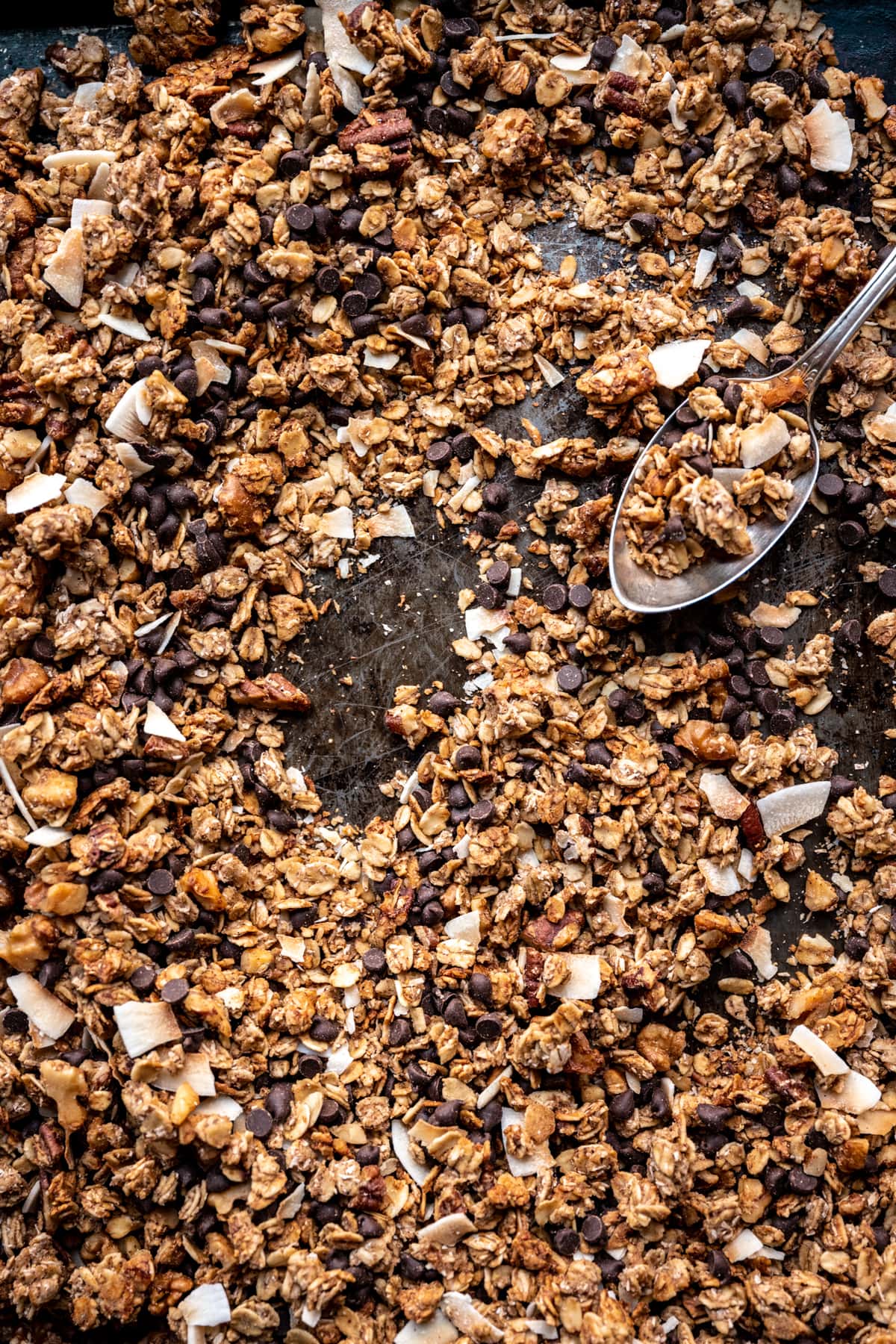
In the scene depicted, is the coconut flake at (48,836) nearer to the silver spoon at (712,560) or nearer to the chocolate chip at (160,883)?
the chocolate chip at (160,883)

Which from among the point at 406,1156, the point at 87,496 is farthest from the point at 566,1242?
the point at 87,496

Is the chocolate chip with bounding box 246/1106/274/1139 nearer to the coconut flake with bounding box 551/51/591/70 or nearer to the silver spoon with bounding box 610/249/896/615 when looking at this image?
the silver spoon with bounding box 610/249/896/615

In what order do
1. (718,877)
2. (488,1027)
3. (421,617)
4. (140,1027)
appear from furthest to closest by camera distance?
(421,617), (718,877), (488,1027), (140,1027)

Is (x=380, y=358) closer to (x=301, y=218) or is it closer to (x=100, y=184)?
(x=301, y=218)

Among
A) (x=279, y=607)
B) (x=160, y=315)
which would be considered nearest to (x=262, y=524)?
(x=279, y=607)

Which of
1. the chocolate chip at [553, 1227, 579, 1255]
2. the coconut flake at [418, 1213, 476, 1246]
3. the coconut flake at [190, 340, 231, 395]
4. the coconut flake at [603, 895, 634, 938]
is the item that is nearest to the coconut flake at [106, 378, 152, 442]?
the coconut flake at [190, 340, 231, 395]

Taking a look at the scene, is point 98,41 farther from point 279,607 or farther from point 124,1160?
point 124,1160

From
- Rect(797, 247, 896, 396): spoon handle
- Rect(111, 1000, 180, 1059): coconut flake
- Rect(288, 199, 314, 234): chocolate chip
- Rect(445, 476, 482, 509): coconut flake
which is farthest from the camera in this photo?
Rect(445, 476, 482, 509): coconut flake
